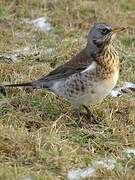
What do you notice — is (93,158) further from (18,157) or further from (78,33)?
(78,33)

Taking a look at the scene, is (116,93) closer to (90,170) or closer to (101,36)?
(101,36)

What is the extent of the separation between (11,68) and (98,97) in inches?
67.5

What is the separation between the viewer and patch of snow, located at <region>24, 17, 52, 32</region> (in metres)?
9.09

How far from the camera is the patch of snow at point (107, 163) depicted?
5.29m

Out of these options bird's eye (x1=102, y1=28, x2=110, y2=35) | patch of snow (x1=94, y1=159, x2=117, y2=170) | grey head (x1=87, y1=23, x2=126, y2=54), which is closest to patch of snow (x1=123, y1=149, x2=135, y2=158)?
patch of snow (x1=94, y1=159, x2=117, y2=170)

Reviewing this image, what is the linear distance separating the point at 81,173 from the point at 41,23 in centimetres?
442

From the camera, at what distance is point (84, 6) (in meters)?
9.64

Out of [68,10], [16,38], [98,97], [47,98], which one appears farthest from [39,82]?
[68,10]

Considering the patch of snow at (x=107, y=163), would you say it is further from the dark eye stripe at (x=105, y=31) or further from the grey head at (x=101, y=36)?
the dark eye stripe at (x=105, y=31)

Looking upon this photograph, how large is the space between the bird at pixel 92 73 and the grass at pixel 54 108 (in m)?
0.27

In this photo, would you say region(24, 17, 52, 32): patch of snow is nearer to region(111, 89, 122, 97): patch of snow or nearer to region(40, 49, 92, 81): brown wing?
region(111, 89, 122, 97): patch of snow

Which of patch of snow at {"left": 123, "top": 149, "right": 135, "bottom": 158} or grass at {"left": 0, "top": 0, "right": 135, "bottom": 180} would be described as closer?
grass at {"left": 0, "top": 0, "right": 135, "bottom": 180}

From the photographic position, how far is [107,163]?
5.40m

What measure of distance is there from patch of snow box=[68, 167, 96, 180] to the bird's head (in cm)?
145
